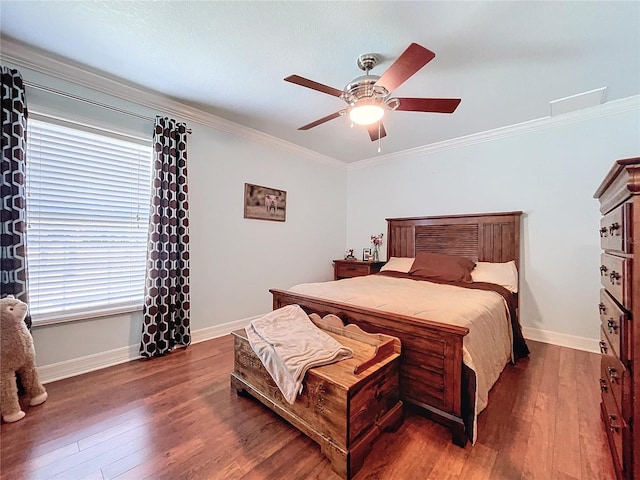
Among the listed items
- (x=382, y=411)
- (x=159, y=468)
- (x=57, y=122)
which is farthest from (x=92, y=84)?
(x=382, y=411)

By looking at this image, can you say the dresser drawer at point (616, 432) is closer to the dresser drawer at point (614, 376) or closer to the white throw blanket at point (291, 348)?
the dresser drawer at point (614, 376)

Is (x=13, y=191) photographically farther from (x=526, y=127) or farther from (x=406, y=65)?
(x=526, y=127)

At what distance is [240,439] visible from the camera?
1.58 meters

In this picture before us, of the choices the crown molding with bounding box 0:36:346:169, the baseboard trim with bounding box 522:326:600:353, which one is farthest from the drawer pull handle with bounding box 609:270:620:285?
the crown molding with bounding box 0:36:346:169

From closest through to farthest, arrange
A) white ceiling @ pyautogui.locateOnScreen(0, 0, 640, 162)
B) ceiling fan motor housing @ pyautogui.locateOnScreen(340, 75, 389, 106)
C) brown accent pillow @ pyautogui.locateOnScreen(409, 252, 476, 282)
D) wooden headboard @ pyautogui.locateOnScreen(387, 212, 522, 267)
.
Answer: white ceiling @ pyautogui.locateOnScreen(0, 0, 640, 162) < ceiling fan motor housing @ pyautogui.locateOnScreen(340, 75, 389, 106) < brown accent pillow @ pyautogui.locateOnScreen(409, 252, 476, 282) < wooden headboard @ pyautogui.locateOnScreen(387, 212, 522, 267)

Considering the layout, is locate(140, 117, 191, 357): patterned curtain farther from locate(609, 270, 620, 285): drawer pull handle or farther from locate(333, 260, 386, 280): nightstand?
locate(609, 270, 620, 285): drawer pull handle

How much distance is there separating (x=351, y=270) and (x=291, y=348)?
2.76 metres

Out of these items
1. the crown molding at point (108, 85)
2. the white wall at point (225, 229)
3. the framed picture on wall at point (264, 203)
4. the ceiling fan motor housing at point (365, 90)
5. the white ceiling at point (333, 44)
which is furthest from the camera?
the framed picture on wall at point (264, 203)

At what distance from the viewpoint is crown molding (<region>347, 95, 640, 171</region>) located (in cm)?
271

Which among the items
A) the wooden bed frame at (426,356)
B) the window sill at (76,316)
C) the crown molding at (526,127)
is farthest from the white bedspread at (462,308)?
the crown molding at (526,127)

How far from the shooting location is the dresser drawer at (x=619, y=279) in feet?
3.66

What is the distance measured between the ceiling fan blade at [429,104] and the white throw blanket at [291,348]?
68.9 inches

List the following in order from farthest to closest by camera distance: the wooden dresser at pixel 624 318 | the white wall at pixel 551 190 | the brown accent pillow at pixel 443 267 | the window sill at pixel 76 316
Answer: the brown accent pillow at pixel 443 267, the white wall at pixel 551 190, the window sill at pixel 76 316, the wooden dresser at pixel 624 318

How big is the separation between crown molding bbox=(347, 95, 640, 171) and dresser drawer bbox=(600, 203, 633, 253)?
2.16m
